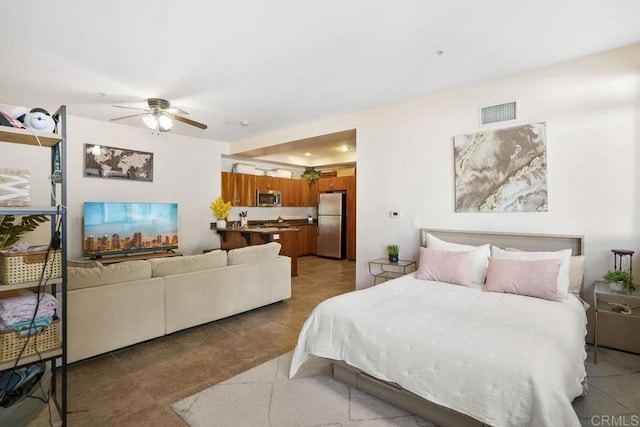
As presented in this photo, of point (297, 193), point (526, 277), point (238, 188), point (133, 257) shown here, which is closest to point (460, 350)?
point (526, 277)

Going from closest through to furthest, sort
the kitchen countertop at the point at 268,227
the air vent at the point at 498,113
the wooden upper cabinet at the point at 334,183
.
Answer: the air vent at the point at 498,113
the kitchen countertop at the point at 268,227
the wooden upper cabinet at the point at 334,183

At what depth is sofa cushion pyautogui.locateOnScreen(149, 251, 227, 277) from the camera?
9.89ft

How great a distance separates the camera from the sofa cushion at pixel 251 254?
3.61m

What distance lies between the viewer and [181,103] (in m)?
4.09

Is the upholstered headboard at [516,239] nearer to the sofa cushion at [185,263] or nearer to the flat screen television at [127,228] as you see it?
the sofa cushion at [185,263]

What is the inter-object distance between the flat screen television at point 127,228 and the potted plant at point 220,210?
854mm

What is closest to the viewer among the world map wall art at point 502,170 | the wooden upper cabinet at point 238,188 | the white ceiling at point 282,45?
the white ceiling at point 282,45

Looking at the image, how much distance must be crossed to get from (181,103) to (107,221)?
91.4 inches

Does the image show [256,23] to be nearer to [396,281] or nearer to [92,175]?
[396,281]

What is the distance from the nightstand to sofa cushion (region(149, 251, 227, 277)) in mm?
3565

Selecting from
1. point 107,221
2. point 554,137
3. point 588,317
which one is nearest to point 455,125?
point 554,137

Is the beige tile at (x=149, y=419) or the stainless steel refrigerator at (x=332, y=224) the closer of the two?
the beige tile at (x=149, y=419)

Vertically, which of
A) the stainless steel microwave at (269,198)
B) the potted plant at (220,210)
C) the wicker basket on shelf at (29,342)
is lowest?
the wicker basket on shelf at (29,342)

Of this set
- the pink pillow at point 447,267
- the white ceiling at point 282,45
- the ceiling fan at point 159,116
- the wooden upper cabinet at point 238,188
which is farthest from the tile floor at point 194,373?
the wooden upper cabinet at point 238,188
